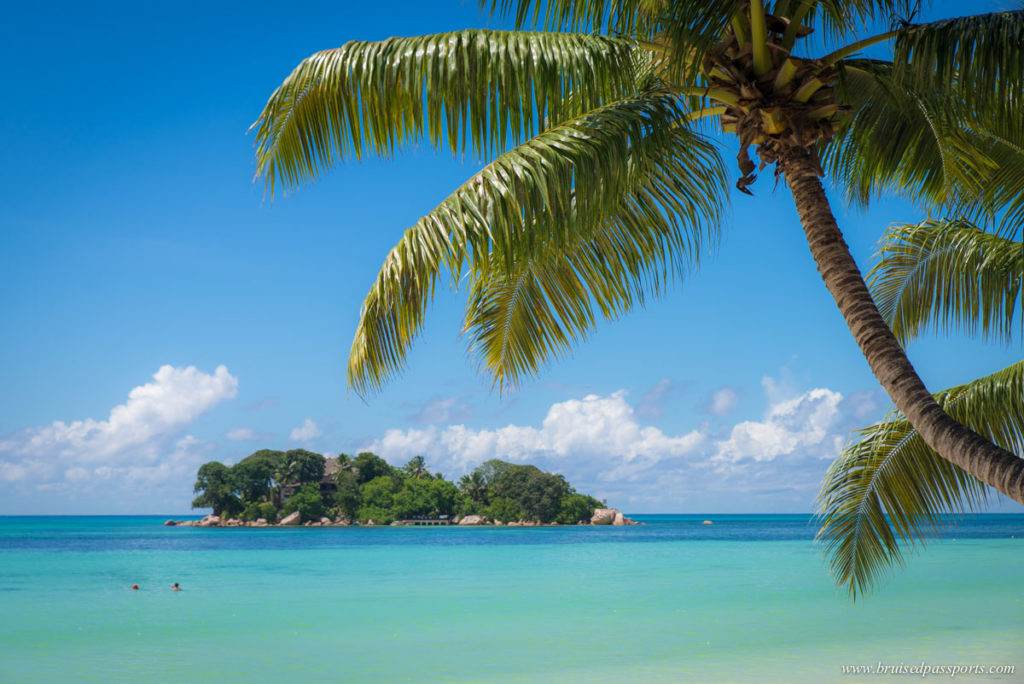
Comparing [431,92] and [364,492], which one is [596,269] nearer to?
[431,92]

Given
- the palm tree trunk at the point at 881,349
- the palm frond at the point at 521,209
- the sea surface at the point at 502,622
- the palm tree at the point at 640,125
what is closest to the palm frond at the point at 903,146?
the palm tree at the point at 640,125

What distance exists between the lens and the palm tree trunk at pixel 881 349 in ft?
11.5

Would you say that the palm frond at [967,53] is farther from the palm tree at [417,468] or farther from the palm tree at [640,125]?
the palm tree at [417,468]

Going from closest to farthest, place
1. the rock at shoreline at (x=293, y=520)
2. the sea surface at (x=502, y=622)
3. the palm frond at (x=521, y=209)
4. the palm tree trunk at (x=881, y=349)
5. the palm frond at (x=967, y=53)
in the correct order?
the palm tree trunk at (x=881, y=349) → the palm frond at (x=967, y=53) → the palm frond at (x=521, y=209) → the sea surface at (x=502, y=622) → the rock at shoreline at (x=293, y=520)

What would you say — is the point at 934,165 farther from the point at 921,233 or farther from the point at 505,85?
the point at 505,85

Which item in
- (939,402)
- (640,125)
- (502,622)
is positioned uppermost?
(640,125)

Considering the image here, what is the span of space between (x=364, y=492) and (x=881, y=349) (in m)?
70.0

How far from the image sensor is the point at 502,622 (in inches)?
645

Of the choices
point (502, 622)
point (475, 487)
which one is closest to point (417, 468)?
point (475, 487)

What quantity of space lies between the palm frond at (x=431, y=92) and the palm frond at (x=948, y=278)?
10.2 feet


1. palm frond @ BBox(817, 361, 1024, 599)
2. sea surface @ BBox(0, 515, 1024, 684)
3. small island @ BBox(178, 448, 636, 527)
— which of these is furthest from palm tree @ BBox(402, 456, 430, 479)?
palm frond @ BBox(817, 361, 1024, 599)

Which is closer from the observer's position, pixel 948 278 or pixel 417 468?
pixel 948 278

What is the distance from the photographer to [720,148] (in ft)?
15.5

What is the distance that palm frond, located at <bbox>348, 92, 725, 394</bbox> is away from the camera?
3873 millimetres
